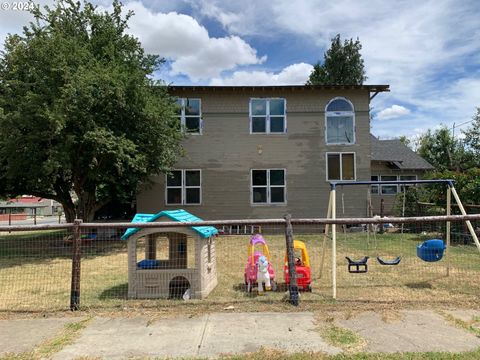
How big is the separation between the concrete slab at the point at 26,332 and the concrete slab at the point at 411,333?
12.4ft

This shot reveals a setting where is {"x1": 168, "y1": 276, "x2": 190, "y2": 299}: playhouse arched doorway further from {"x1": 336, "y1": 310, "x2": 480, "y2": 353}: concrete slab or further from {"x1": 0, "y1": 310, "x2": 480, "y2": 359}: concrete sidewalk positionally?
{"x1": 336, "y1": 310, "x2": 480, "y2": 353}: concrete slab

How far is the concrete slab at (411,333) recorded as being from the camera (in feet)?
15.5

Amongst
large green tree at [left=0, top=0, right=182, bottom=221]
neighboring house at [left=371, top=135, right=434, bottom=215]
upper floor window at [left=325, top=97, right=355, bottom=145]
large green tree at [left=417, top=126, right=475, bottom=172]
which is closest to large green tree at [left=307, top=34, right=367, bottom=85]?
large green tree at [left=417, top=126, right=475, bottom=172]

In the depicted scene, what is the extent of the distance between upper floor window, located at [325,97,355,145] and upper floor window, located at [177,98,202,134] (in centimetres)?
584

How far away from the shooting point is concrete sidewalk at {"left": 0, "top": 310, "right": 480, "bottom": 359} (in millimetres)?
4699

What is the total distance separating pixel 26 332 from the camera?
5434mm

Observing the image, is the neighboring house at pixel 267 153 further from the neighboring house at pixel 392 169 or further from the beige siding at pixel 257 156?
the neighboring house at pixel 392 169

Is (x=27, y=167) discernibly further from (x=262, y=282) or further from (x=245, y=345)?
(x=245, y=345)

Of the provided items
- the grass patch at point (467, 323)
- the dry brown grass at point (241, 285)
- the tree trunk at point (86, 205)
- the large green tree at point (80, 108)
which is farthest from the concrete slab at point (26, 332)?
the tree trunk at point (86, 205)

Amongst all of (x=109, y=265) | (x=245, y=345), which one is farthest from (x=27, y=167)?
(x=245, y=345)

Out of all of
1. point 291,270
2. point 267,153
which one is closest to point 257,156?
point 267,153

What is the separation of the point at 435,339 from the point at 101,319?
438 cm

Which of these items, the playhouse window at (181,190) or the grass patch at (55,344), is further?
the playhouse window at (181,190)

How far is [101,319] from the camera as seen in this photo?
233 inches
